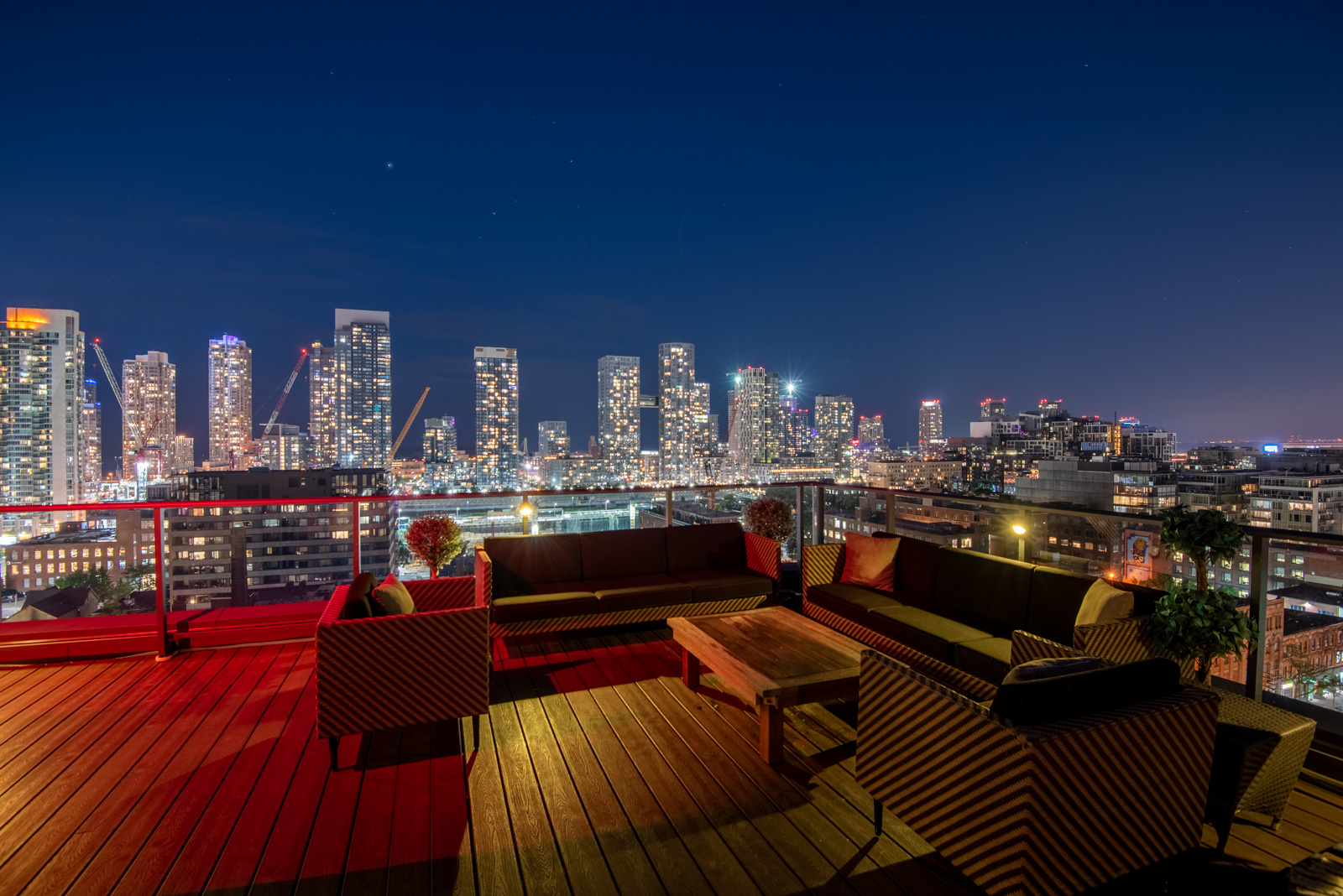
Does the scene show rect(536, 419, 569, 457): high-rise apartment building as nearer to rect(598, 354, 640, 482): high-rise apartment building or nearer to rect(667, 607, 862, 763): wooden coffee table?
rect(598, 354, 640, 482): high-rise apartment building

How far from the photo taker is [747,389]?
3978cm

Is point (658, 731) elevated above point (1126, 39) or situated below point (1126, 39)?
below

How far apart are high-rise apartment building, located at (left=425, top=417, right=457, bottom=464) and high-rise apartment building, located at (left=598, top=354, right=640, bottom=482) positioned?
11316 mm

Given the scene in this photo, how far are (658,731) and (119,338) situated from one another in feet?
185

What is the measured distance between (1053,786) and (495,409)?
45.5m

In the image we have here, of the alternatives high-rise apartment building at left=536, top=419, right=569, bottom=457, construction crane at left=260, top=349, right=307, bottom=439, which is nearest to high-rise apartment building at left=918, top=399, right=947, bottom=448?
high-rise apartment building at left=536, top=419, right=569, bottom=457

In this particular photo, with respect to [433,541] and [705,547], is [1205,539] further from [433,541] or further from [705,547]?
[433,541]

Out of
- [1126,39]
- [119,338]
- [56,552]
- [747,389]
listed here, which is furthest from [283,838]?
[119,338]

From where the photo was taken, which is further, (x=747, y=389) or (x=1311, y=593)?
(x=747, y=389)

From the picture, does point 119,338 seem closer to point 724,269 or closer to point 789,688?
point 724,269

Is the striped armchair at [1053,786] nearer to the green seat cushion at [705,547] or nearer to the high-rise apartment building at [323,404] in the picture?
the green seat cushion at [705,547]

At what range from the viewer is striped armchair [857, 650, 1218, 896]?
1590 mm

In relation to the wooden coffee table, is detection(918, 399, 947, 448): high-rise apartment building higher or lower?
higher

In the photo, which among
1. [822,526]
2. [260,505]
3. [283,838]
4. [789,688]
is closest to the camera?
[283,838]
